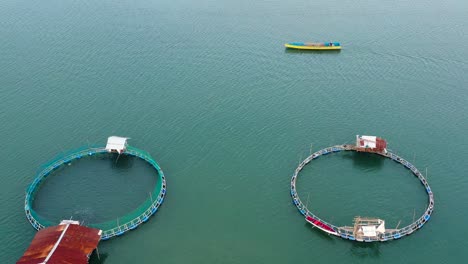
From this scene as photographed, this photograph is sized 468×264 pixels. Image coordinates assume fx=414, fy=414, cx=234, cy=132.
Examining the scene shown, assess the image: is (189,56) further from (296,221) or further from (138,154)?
(296,221)

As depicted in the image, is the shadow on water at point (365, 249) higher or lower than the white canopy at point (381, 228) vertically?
lower

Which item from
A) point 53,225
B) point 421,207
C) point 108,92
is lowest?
point 53,225

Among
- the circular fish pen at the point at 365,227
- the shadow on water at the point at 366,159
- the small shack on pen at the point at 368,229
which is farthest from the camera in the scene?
the shadow on water at the point at 366,159

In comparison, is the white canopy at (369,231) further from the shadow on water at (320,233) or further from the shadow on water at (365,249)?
the shadow on water at (320,233)

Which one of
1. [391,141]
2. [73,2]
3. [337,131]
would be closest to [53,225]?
[337,131]

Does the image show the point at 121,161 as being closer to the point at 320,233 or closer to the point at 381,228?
the point at 320,233

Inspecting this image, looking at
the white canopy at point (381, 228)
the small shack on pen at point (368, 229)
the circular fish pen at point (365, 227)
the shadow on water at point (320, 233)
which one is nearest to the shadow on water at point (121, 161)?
the circular fish pen at point (365, 227)

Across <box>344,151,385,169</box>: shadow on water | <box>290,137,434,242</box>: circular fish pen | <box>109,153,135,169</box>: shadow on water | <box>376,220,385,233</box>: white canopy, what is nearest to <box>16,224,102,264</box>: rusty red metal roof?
<box>109,153,135,169</box>: shadow on water
